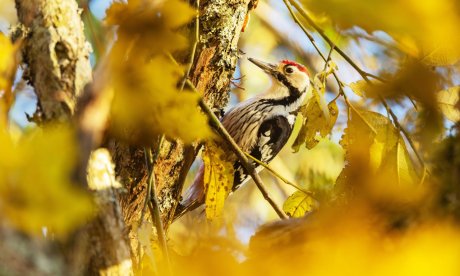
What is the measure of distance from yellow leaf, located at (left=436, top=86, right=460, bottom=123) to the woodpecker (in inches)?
64.1

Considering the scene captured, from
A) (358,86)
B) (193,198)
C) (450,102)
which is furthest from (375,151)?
(193,198)

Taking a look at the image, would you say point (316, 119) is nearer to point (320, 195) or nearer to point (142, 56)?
point (320, 195)

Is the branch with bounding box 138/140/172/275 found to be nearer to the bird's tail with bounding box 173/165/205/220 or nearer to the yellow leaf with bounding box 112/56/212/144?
the yellow leaf with bounding box 112/56/212/144

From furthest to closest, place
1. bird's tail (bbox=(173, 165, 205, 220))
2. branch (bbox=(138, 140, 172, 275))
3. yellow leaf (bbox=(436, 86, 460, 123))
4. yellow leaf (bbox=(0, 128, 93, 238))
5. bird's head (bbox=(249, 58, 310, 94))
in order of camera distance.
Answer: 1. bird's head (bbox=(249, 58, 310, 94))
2. bird's tail (bbox=(173, 165, 205, 220))
3. branch (bbox=(138, 140, 172, 275))
4. yellow leaf (bbox=(436, 86, 460, 123))
5. yellow leaf (bbox=(0, 128, 93, 238))

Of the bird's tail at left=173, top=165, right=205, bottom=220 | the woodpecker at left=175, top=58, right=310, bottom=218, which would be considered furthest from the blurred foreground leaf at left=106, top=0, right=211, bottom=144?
the woodpecker at left=175, top=58, right=310, bottom=218

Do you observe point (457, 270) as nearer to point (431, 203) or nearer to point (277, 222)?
point (431, 203)

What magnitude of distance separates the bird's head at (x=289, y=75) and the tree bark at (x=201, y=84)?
3.77 ft

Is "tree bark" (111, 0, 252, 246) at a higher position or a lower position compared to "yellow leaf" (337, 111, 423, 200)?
higher

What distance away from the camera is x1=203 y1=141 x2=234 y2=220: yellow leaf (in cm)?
159

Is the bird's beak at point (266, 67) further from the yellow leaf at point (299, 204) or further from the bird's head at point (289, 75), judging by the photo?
the yellow leaf at point (299, 204)

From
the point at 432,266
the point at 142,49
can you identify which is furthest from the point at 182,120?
the point at 432,266

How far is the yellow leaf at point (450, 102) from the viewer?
94cm

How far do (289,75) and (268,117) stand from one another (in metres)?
0.28

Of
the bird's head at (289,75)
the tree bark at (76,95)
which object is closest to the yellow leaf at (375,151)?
the tree bark at (76,95)
